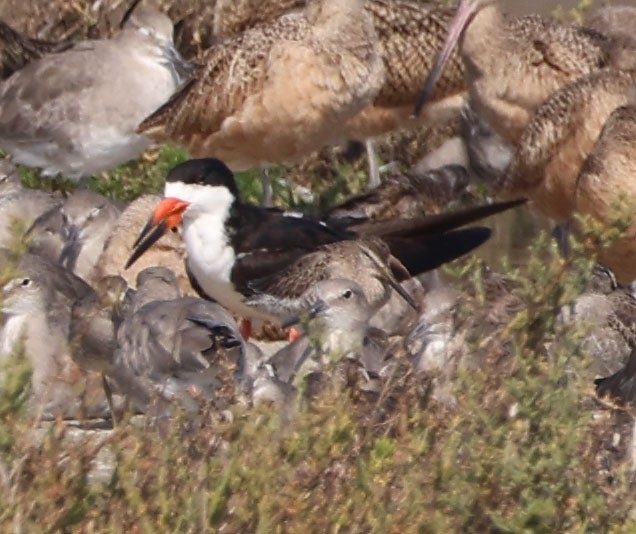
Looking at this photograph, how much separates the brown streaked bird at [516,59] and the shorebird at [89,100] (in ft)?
5.48

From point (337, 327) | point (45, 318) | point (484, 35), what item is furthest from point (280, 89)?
point (337, 327)

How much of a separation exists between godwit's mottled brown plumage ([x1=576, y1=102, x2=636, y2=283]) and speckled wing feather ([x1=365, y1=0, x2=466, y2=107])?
2.51m

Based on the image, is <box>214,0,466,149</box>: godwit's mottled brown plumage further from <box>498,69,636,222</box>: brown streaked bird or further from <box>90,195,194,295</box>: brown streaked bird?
<box>498,69,636,222</box>: brown streaked bird

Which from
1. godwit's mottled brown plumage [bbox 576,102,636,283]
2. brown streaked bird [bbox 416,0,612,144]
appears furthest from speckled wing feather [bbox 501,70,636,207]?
brown streaked bird [bbox 416,0,612,144]

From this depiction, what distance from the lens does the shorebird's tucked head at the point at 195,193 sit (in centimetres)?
838

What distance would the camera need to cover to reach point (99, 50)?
10.9 metres

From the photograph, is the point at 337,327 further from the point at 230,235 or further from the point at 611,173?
the point at 611,173

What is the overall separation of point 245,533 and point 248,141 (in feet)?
19.2

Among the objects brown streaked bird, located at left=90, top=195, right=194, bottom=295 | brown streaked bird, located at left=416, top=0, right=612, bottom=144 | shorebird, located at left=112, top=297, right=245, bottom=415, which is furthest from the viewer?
brown streaked bird, located at left=416, top=0, right=612, bottom=144

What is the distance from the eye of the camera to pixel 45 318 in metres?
7.80

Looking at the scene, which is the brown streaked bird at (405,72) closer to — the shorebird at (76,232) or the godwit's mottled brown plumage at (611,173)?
the shorebird at (76,232)

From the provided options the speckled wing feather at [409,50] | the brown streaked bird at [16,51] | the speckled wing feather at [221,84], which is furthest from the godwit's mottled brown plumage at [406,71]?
the brown streaked bird at [16,51]

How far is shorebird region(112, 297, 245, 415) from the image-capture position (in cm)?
656

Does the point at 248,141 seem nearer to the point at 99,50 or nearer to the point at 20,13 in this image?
the point at 99,50
